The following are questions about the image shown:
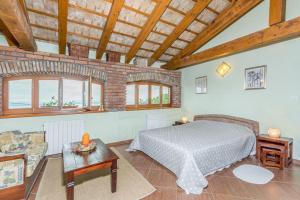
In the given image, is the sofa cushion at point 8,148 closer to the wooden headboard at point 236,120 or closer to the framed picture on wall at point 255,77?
the wooden headboard at point 236,120

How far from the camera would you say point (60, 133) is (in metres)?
3.36

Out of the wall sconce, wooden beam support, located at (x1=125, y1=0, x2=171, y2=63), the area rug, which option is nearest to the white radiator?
the area rug

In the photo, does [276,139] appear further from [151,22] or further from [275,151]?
[151,22]

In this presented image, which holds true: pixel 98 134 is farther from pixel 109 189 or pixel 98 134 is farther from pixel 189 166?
pixel 189 166

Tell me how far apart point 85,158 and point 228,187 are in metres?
2.10

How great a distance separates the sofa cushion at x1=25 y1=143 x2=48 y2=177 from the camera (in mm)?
2111

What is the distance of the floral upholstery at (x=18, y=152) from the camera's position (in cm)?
181

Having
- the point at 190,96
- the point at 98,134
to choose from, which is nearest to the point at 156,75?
the point at 190,96

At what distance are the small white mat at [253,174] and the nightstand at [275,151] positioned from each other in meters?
0.27

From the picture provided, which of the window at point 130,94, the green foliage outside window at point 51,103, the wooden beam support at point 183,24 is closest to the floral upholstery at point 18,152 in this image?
the green foliage outside window at point 51,103

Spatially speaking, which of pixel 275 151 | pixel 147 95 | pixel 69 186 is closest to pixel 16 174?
pixel 69 186

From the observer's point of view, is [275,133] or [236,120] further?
[236,120]

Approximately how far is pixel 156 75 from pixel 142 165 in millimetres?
2855

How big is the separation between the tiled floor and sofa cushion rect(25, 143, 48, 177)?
32 centimetres
